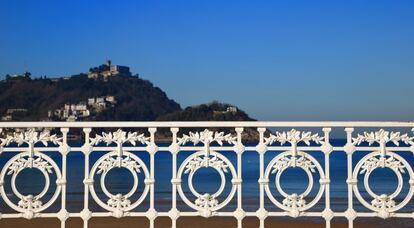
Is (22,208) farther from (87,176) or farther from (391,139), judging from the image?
(391,139)

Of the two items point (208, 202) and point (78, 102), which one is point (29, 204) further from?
point (78, 102)

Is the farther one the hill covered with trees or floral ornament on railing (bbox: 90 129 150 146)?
the hill covered with trees

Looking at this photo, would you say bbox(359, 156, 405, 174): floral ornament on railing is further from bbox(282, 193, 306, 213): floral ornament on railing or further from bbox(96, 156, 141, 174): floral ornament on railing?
bbox(96, 156, 141, 174): floral ornament on railing

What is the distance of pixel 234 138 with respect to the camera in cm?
423

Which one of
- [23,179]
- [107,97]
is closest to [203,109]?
[107,97]

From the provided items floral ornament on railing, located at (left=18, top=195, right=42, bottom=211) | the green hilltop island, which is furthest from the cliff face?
floral ornament on railing, located at (left=18, top=195, right=42, bottom=211)

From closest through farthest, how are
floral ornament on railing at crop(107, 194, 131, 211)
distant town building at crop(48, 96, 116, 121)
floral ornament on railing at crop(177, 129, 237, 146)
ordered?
floral ornament on railing at crop(177, 129, 237, 146), floral ornament on railing at crop(107, 194, 131, 211), distant town building at crop(48, 96, 116, 121)

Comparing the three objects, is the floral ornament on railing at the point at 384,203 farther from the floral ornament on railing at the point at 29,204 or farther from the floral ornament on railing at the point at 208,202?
the floral ornament on railing at the point at 29,204

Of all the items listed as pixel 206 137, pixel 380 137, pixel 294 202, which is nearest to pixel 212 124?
pixel 206 137

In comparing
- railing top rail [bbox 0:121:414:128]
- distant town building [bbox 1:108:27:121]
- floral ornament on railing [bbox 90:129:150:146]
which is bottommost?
floral ornament on railing [bbox 90:129:150:146]

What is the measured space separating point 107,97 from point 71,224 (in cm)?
7765

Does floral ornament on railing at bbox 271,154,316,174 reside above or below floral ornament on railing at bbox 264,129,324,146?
below

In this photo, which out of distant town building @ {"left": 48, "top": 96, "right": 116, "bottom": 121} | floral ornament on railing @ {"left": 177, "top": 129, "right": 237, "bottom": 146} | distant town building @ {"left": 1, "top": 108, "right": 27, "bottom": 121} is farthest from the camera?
distant town building @ {"left": 48, "top": 96, "right": 116, "bottom": 121}

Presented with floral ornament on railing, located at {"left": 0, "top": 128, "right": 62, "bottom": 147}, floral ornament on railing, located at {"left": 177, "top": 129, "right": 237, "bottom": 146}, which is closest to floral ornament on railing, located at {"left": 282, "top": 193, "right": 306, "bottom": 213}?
floral ornament on railing, located at {"left": 177, "top": 129, "right": 237, "bottom": 146}
